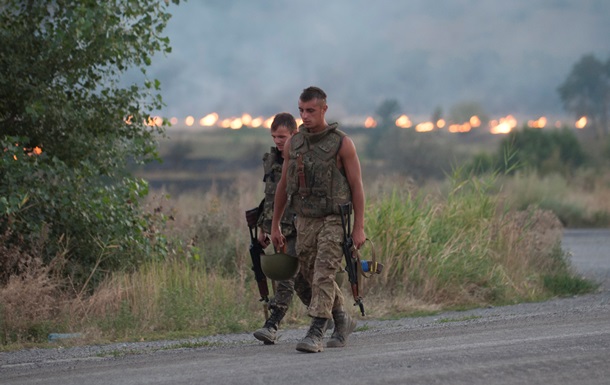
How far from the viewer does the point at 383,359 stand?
309 inches

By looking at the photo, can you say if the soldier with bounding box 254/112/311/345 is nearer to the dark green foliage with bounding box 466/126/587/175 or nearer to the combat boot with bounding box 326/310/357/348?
the combat boot with bounding box 326/310/357/348

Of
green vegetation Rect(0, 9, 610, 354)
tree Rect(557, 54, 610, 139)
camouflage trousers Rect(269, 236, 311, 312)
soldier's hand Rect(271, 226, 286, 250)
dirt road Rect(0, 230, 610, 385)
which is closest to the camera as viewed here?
dirt road Rect(0, 230, 610, 385)

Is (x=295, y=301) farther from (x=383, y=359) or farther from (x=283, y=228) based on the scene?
(x=383, y=359)

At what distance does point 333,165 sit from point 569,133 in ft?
140

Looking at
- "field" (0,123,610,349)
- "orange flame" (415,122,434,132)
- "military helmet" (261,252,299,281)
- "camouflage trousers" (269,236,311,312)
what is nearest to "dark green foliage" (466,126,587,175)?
"orange flame" (415,122,434,132)

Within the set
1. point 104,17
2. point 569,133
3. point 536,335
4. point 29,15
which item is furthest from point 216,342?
point 569,133

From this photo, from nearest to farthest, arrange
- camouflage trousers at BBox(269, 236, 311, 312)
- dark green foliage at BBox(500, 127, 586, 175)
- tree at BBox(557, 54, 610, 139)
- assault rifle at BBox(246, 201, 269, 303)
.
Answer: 1. camouflage trousers at BBox(269, 236, 311, 312)
2. assault rifle at BBox(246, 201, 269, 303)
3. dark green foliage at BBox(500, 127, 586, 175)
4. tree at BBox(557, 54, 610, 139)

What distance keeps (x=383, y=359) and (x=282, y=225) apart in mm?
1771

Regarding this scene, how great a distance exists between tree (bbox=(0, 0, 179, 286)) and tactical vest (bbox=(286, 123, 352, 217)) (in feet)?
A: 12.6

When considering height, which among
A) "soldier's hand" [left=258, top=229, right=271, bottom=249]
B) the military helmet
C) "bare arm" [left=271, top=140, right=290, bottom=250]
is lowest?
the military helmet

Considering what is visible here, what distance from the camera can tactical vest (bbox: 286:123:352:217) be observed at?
28.0ft

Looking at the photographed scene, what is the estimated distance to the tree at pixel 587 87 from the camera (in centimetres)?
13562

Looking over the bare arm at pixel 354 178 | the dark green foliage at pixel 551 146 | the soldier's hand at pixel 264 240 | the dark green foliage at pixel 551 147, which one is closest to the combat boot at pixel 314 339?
the bare arm at pixel 354 178

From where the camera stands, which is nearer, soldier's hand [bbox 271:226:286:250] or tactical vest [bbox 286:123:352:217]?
tactical vest [bbox 286:123:352:217]
